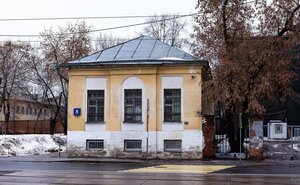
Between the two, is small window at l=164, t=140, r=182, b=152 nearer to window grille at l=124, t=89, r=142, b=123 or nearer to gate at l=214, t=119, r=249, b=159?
window grille at l=124, t=89, r=142, b=123

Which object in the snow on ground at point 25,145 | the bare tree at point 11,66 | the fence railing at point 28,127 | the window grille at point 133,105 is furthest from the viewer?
the fence railing at point 28,127

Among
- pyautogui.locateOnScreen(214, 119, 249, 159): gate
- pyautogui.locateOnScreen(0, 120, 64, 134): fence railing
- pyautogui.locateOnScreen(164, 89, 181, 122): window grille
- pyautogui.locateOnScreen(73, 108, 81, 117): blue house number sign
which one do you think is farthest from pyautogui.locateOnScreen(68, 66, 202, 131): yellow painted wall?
pyautogui.locateOnScreen(0, 120, 64, 134): fence railing

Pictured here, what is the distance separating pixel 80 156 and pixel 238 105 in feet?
32.6

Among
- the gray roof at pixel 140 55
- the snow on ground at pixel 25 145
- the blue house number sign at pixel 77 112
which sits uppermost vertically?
the gray roof at pixel 140 55

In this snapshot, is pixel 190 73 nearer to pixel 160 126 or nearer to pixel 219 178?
pixel 160 126

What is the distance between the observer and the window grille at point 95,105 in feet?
100

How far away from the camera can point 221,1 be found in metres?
28.9

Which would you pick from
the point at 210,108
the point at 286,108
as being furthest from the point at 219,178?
the point at 286,108

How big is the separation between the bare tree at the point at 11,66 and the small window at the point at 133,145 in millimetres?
28553

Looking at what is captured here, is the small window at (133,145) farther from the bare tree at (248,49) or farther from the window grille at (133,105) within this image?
the bare tree at (248,49)

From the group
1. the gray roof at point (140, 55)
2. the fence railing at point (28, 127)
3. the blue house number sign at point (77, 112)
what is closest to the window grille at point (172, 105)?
the gray roof at point (140, 55)

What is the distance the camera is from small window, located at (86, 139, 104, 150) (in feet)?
99.3

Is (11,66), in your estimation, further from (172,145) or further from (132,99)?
(172,145)

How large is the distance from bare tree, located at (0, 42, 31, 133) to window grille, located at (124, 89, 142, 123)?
91.4ft
